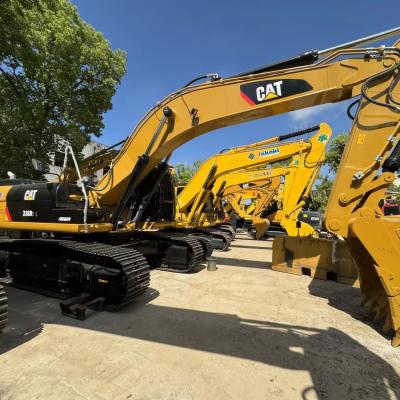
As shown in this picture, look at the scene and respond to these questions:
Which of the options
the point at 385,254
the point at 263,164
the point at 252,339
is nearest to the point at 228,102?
the point at 385,254

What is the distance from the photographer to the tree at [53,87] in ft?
43.8

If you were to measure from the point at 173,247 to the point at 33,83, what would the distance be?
1278 centimetres

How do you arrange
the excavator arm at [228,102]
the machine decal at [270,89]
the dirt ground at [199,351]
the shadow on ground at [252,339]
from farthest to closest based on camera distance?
the machine decal at [270,89]
the excavator arm at [228,102]
the shadow on ground at [252,339]
the dirt ground at [199,351]

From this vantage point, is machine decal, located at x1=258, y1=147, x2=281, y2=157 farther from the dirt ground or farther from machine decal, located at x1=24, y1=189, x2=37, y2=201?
machine decal, located at x1=24, y1=189, x2=37, y2=201

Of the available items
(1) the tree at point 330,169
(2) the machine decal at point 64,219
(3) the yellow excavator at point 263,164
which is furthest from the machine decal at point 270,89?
(1) the tree at point 330,169

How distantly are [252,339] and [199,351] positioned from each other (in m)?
0.73

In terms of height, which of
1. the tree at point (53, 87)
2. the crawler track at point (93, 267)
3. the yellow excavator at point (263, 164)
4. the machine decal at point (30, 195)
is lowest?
the crawler track at point (93, 267)

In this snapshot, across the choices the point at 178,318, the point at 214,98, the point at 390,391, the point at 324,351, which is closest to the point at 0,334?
the point at 178,318

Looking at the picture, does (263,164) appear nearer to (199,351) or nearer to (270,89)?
(270,89)

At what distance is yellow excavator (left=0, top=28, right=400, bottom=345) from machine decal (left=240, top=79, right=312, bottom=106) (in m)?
0.01

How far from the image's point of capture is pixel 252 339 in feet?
11.7

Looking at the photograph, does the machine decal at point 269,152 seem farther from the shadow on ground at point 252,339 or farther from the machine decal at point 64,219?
the machine decal at point 64,219

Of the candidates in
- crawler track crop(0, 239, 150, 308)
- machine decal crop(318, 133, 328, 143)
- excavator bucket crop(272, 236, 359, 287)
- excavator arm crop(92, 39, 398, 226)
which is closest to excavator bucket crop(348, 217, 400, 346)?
excavator arm crop(92, 39, 398, 226)

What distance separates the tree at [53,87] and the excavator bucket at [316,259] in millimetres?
9911
